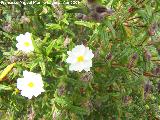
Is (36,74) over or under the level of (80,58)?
under

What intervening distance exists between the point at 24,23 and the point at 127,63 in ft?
3.12

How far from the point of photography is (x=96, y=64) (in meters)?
2.97

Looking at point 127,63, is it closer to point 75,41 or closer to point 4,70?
point 75,41

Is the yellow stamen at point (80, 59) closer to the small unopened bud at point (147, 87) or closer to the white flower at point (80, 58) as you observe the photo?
the white flower at point (80, 58)

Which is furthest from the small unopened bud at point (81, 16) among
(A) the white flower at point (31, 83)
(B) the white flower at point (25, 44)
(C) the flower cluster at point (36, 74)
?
(A) the white flower at point (31, 83)

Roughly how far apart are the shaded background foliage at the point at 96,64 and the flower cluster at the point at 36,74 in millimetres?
60

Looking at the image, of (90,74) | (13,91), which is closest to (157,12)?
(90,74)

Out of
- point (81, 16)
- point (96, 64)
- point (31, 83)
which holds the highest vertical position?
point (81, 16)

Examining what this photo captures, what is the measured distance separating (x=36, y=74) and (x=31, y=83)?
0.07m


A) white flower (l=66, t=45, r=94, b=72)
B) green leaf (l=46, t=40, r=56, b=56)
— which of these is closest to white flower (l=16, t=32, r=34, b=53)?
green leaf (l=46, t=40, r=56, b=56)

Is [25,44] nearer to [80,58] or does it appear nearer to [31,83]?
[31,83]

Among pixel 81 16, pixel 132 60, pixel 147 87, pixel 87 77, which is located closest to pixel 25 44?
pixel 81 16

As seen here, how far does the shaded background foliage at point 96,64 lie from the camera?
2824mm

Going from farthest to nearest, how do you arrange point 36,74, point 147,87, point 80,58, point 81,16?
point 147,87 < point 81,16 < point 36,74 < point 80,58
